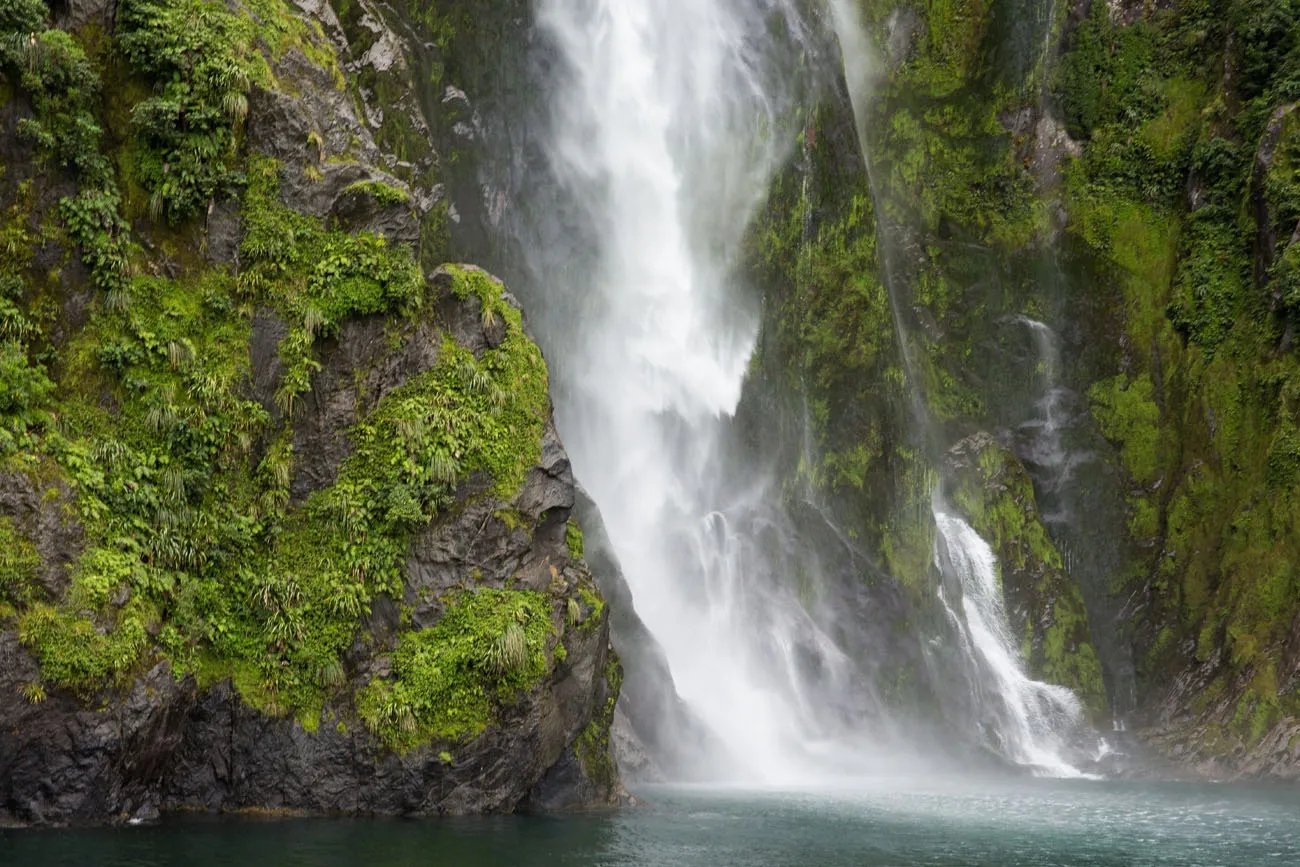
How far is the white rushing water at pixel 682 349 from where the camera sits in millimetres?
28016

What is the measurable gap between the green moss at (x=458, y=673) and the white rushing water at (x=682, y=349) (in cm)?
1123

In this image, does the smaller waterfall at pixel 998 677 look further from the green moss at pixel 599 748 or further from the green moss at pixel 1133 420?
the green moss at pixel 599 748

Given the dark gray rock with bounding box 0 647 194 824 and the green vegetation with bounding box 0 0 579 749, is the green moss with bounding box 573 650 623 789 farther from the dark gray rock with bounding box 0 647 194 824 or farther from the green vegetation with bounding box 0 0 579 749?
the dark gray rock with bounding box 0 647 194 824

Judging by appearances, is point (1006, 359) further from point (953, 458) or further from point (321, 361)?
point (321, 361)

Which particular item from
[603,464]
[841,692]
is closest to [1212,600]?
[841,692]

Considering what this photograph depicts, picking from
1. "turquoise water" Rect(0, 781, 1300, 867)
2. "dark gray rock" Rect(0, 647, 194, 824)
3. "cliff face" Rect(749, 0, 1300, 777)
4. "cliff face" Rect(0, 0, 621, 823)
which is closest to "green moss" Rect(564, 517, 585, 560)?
"cliff face" Rect(0, 0, 621, 823)

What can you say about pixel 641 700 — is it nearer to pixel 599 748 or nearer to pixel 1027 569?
pixel 599 748

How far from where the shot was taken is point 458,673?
51.6 feet

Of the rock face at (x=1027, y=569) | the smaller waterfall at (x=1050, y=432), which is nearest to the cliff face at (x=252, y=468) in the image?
the rock face at (x=1027, y=569)

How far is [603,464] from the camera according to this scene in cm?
2784

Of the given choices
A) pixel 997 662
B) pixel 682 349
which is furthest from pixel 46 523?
pixel 997 662

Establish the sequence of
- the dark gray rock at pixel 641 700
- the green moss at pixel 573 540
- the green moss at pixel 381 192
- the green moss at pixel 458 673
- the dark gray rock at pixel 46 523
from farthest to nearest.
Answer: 1. the dark gray rock at pixel 641 700
2. the green moss at pixel 573 540
3. the green moss at pixel 381 192
4. the green moss at pixel 458 673
5. the dark gray rock at pixel 46 523

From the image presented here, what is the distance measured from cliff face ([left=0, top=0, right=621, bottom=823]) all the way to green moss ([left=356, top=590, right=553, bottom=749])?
1.4 inches

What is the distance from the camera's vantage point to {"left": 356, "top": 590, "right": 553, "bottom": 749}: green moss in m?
15.4
